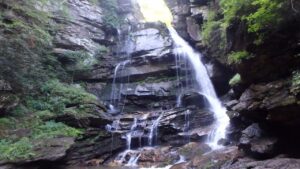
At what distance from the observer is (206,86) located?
17031 mm

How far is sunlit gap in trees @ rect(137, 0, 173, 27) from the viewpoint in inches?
1191

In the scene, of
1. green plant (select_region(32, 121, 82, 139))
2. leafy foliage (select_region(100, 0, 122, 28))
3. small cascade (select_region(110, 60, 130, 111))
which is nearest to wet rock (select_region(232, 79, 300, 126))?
green plant (select_region(32, 121, 82, 139))

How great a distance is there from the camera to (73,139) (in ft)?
36.9

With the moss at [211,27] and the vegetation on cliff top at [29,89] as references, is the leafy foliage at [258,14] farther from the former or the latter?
the vegetation on cliff top at [29,89]

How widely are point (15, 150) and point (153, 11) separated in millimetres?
24374

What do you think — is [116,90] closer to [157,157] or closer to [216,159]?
[157,157]

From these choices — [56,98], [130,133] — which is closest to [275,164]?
[130,133]

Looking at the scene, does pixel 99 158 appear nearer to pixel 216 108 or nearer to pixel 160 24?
pixel 216 108

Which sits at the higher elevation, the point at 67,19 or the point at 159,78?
the point at 67,19

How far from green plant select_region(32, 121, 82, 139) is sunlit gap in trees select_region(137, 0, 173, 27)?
64.4 feet

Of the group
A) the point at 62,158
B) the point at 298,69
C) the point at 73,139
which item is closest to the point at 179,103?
the point at 73,139

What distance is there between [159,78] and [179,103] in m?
2.55

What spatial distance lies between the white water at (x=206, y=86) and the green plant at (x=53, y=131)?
18.3ft

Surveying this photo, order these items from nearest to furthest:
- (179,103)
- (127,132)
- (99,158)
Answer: (99,158) → (127,132) → (179,103)
